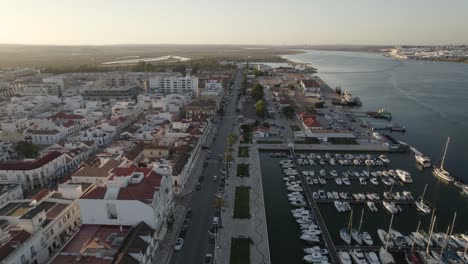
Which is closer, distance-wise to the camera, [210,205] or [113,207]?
[113,207]

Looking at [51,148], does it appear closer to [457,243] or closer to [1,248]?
[1,248]

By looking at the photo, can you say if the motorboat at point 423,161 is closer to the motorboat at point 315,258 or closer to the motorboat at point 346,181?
the motorboat at point 346,181

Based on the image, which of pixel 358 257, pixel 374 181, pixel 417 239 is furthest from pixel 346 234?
pixel 374 181

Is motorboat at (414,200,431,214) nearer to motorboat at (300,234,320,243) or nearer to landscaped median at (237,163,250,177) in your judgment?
motorboat at (300,234,320,243)

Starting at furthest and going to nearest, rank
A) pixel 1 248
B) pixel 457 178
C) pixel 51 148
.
Result: pixel 51 148 < pixel 457 178 < pixel 1 248

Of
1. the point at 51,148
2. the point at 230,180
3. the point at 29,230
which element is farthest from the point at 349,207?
the point at 51,148

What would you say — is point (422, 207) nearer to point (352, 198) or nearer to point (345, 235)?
point (352, 198)

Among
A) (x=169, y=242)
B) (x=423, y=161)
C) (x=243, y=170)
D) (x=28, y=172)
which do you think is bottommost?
(x=169, y=242)

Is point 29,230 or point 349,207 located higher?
point 29,230

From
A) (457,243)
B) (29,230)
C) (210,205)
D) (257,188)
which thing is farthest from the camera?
(257,188)
